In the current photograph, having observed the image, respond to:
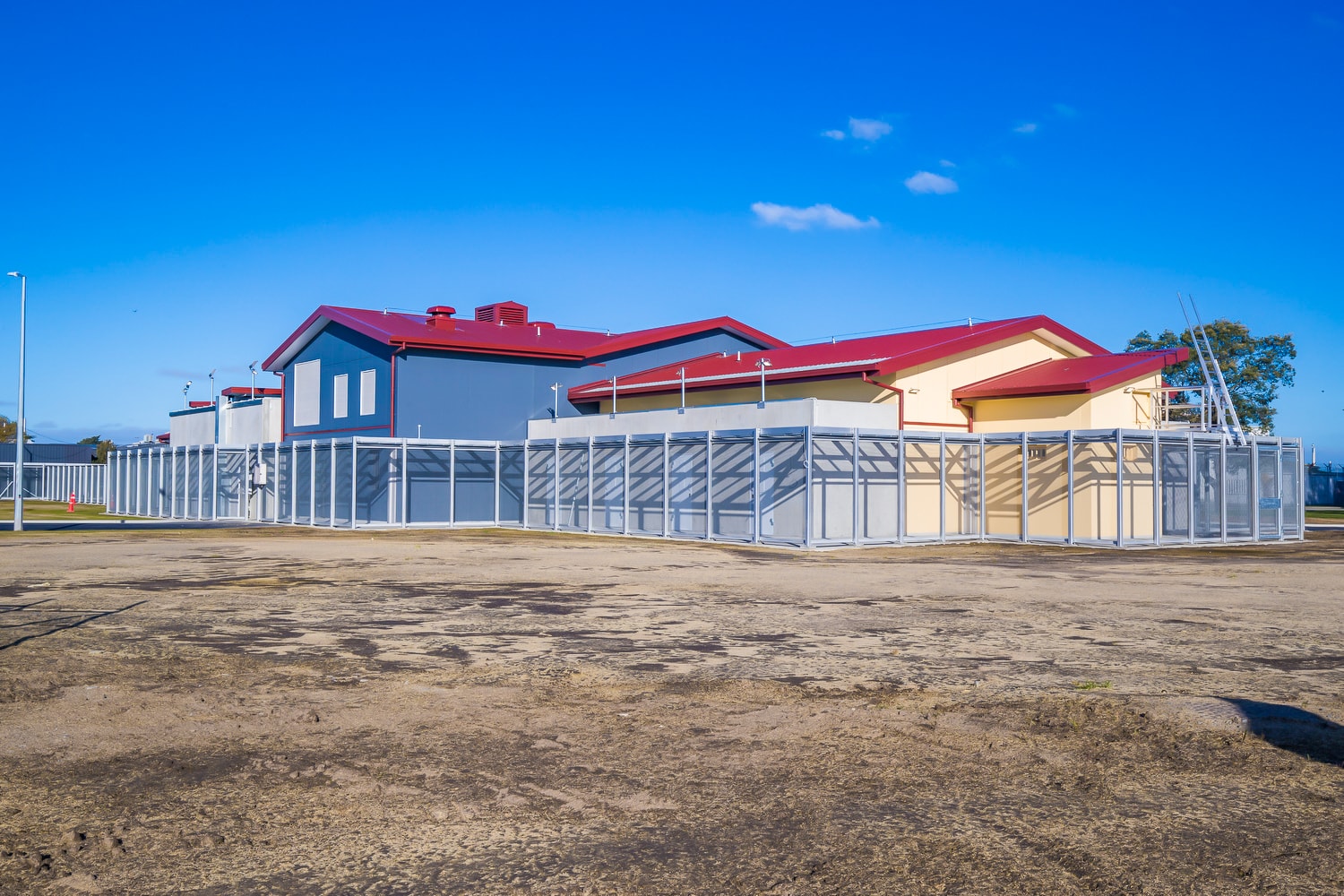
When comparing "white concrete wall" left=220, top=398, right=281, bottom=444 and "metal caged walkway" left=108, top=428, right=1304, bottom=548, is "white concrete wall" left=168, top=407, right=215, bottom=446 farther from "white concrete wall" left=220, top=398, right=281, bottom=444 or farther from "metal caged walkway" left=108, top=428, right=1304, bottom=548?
"metal caged walkway" left=108, top=428, right=1304, bottom=548

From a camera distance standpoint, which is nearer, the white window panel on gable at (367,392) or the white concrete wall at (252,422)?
the white window panel on gable at (367,392)

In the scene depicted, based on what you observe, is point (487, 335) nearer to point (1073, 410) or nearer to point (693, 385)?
point (693, 385)

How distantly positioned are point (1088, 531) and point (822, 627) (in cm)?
1609

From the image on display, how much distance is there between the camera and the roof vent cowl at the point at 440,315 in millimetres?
37281

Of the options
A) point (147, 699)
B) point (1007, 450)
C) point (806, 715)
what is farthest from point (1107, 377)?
point (147, 699)

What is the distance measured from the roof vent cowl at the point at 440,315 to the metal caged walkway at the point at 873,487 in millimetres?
6701

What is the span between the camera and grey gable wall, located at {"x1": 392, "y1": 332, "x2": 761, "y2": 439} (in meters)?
33.4

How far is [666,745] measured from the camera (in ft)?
21.1

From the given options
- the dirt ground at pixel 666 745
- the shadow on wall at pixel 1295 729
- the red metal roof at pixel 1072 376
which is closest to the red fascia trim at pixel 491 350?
the red metal roof at pixel 1072 376

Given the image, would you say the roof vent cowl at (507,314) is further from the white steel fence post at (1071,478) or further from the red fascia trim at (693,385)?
the white steel fence post at (1071,478)

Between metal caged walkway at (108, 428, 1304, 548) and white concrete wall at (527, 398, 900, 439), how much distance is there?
84cm

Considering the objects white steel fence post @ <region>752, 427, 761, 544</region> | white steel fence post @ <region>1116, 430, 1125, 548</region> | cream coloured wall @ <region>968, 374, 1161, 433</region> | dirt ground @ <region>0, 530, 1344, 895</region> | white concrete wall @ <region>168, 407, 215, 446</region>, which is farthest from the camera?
white concrete wall @ <region>168, 407, 215, 446</region>

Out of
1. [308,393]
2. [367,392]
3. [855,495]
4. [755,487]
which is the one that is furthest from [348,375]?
[855,495]

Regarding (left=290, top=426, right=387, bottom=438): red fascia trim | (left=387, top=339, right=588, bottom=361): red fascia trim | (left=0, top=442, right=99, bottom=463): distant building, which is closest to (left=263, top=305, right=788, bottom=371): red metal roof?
(left=387, top=339, right=588, bottom=361): red fascia trim
